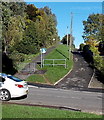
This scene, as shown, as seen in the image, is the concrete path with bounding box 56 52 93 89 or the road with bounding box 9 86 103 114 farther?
the concrete path with bounding box 56 52 93 89

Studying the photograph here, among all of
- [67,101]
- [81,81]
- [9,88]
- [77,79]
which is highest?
[9,88]

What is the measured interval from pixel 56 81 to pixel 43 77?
1.54 m

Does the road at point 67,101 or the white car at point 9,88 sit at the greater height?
the white car at point 9,88

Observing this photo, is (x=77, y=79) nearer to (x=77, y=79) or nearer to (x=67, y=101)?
(x=77, y=79)

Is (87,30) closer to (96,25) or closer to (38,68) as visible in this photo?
(96,25)

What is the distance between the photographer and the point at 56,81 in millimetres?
25516

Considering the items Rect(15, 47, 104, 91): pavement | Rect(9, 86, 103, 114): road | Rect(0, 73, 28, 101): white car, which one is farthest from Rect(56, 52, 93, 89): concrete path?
Rect(0, 73, 28, 101): white car

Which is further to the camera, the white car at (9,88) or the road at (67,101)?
the white car at (9,88)

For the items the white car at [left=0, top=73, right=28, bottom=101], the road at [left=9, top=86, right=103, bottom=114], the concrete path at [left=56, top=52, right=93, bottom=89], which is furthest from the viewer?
the concrete path at [left=56, top=52, right=93, bottom=89]

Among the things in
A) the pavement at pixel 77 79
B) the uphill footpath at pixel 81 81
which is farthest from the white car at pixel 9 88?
the uphill footpath at pixel 81 81

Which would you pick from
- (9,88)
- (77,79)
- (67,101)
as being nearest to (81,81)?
(77,79)

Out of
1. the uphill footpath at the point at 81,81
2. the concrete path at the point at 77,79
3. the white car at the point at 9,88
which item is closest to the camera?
the white car at the point at 9,88

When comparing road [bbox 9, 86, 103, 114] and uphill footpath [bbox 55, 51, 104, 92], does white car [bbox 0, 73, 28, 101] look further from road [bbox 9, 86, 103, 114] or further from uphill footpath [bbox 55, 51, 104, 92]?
uphill footpath [bbox 55, 51, 104, 92]

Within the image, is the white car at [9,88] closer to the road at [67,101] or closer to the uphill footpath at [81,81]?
the road at [67,101]
